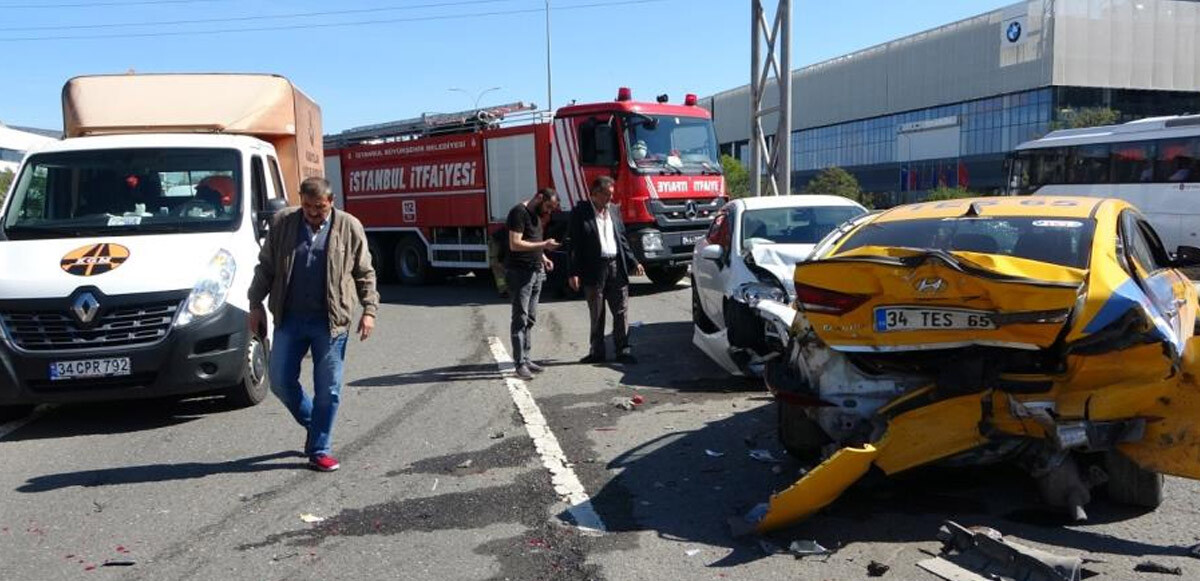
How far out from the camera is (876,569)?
406cm

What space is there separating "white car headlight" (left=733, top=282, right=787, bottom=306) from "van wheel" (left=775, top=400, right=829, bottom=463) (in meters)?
2.30

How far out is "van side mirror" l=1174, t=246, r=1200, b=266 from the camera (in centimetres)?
590

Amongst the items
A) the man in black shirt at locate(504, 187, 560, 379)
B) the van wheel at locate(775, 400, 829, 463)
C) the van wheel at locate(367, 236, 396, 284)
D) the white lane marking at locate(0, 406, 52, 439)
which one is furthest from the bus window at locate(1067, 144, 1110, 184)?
the white lane marking at locate(0, 406, 52, 439)

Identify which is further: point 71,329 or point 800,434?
point 71,329

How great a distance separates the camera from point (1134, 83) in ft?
199

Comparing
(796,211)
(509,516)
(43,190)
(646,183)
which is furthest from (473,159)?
(509,516)

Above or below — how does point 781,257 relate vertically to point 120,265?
below

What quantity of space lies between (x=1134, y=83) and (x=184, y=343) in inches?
2612

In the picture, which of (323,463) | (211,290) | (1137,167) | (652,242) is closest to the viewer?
(323,463)

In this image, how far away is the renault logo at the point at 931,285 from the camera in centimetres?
437

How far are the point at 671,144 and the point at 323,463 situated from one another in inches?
430

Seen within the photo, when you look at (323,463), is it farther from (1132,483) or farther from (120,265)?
(1132,483)

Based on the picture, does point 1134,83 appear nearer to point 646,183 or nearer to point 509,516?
point 646,183

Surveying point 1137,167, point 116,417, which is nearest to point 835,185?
point 1137,167
